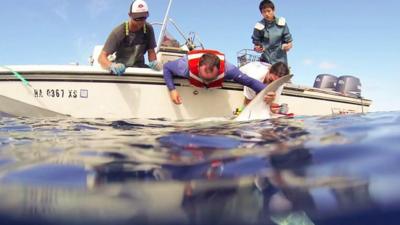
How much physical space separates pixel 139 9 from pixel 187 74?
1.03 meters

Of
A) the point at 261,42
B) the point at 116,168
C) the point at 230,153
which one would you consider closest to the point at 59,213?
the point at 116,168

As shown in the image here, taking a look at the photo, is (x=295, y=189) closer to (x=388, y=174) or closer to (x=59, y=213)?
(x=388, y=174)

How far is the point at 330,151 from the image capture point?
193 cm

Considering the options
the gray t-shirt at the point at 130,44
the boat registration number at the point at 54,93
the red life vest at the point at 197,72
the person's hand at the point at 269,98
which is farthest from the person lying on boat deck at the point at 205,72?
the boat registration number at the point at 54,93

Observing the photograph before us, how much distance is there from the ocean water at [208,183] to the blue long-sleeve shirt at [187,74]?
2.79 metres

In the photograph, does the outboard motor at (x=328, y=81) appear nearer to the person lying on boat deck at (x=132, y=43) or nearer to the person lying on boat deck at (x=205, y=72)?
the person lying on boat deck at (x=205, y=72)

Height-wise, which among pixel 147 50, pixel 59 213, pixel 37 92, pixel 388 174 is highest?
pixel 147 50

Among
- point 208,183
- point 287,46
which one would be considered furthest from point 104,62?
point 208,183

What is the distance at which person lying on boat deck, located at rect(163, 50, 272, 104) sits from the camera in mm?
4879

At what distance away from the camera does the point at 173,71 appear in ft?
16.5

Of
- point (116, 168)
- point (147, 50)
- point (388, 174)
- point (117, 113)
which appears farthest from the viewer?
point (147, 50)

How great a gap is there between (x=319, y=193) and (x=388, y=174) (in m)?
0.36

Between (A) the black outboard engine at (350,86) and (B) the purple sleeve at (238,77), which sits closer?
(B) the purple sleeve at (238,77)

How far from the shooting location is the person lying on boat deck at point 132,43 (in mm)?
4992
